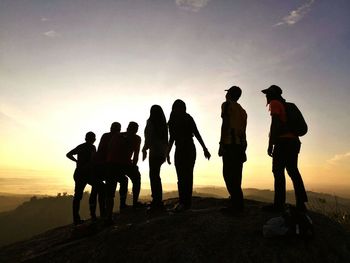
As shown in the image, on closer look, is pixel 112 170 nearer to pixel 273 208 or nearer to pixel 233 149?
pixel 233 149

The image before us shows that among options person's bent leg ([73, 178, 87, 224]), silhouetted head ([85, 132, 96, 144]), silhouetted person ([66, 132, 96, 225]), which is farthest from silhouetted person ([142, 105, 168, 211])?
person's bent leg ([73, 178, 87, 224])

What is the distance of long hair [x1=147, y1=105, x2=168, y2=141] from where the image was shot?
7.92 m

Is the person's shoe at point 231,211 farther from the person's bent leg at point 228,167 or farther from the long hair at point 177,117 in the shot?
the long hair at point 177,117

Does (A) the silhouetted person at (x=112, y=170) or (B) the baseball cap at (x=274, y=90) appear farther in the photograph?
(A) the silhouetted person at (x=112, y=170)

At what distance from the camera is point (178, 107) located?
7.62m

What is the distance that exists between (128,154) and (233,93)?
3.02m

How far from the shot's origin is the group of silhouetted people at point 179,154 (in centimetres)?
649

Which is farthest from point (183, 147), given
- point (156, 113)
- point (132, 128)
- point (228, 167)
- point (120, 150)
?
point (132, 128)

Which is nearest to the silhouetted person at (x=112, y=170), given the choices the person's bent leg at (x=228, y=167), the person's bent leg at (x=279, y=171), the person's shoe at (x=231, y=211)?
the person's shoe at (x=231, y=211)

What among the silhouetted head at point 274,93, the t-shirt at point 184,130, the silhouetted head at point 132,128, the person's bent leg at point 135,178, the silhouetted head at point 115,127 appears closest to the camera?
the silhouetted head at point 274,93

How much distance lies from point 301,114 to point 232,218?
2.57 m

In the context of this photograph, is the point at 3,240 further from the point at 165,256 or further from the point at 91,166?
the point at 165,256

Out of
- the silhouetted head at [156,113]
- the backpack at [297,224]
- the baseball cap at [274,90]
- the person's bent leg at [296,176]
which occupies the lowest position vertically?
the backpack at [297,224]

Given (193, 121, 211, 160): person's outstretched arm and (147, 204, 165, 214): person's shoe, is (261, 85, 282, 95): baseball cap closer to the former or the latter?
(193, 121, 211, 160): person's outstretched arm
